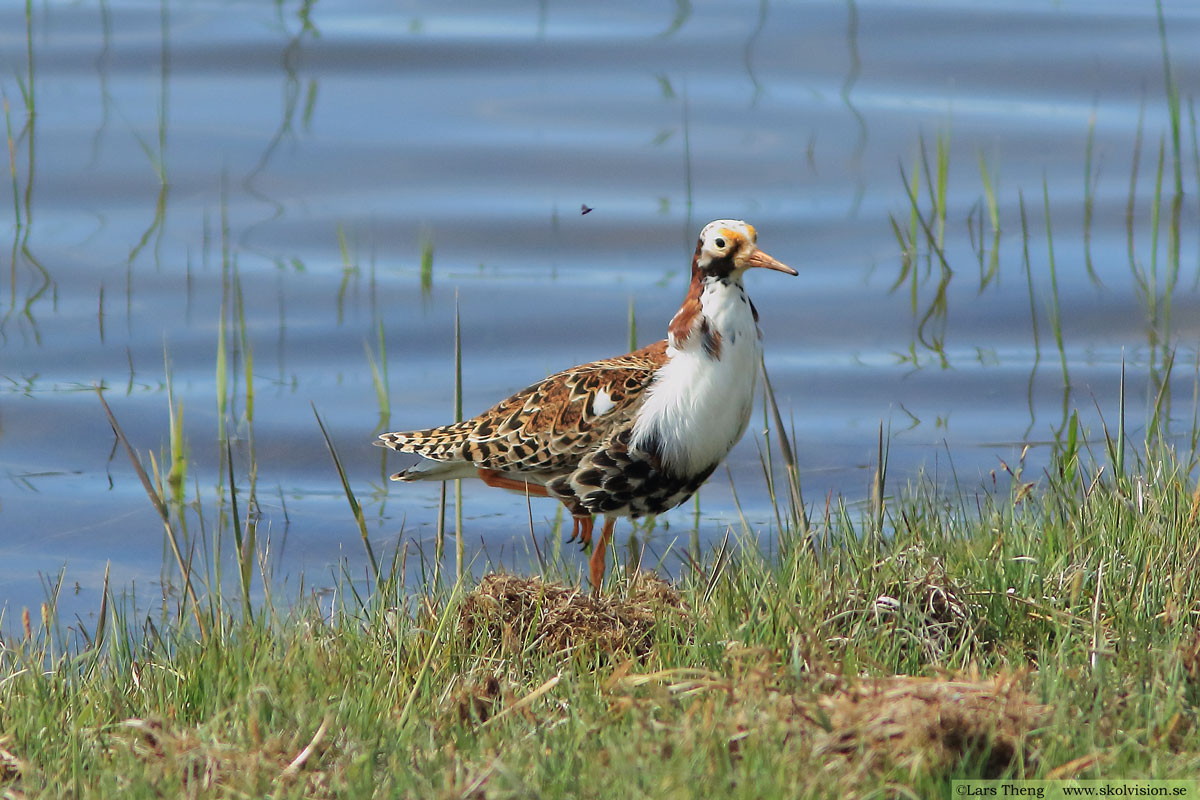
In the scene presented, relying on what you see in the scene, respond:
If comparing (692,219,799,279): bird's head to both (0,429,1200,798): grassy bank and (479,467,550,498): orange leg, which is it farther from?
(479,467,550,498): orange leg

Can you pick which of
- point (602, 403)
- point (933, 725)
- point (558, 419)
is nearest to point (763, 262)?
point (602, 403)

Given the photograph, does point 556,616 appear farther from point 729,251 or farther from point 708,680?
point 729,251

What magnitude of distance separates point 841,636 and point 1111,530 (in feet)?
3.42

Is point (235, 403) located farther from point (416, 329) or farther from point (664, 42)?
point (664, 42)

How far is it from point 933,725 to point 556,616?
1.47 metres

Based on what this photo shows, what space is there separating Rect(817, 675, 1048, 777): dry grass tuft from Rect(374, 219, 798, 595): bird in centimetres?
183

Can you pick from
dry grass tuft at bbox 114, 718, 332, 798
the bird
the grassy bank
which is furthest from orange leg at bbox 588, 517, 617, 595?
dry grass tuft at bbox 114, 718, 332, 798

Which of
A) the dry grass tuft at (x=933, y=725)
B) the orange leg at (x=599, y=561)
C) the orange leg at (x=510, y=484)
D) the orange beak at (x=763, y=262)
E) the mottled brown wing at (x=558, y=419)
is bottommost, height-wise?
the orange leg at (x=599, y=561)

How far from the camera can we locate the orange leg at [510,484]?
5785 millimetres

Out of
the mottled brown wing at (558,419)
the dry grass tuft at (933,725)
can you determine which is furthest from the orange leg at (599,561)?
the dry grass tuft at (933,725)

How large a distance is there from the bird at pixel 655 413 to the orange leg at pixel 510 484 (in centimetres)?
6

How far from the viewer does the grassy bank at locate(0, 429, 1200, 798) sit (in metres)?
3.24

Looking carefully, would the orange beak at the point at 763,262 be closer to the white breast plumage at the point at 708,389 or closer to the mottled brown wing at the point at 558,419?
the white breast plumage at the point at 708,389

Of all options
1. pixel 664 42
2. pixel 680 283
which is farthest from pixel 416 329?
pixel 664 42
